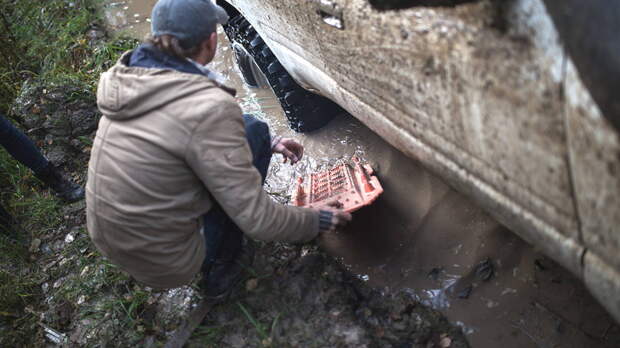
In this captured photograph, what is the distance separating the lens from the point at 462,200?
2369mm

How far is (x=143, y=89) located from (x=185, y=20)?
0.32 metres

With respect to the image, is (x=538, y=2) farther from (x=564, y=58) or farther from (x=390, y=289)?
(x=390, y=289)

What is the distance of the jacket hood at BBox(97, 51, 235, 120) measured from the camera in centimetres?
176

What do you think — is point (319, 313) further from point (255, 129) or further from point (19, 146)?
point (19, 146)

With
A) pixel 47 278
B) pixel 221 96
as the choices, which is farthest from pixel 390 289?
pixel 47 278

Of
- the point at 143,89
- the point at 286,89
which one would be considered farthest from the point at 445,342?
the point at 286,89

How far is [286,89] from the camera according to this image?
3.18 metres

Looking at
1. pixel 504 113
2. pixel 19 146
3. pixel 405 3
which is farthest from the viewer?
pixel 19 146

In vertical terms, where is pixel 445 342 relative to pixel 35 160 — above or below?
below

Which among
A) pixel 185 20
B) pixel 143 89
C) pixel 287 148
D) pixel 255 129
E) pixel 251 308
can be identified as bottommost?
pixel 251 308

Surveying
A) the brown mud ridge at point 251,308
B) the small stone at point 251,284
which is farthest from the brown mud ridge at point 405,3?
the small stone at point 251,284

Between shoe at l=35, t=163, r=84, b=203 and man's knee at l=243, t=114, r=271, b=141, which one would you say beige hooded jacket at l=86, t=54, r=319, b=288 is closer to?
man's knee at l=243, t=114, r=271, b=141

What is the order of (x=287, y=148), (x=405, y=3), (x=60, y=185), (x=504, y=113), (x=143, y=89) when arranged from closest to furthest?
(x=504, y=113) < (x=405, y=3) < (x=143, y=89) < (x=287, y=148) < (x=60, y=185)

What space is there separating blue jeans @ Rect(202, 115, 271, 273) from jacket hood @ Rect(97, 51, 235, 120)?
1.63ft
